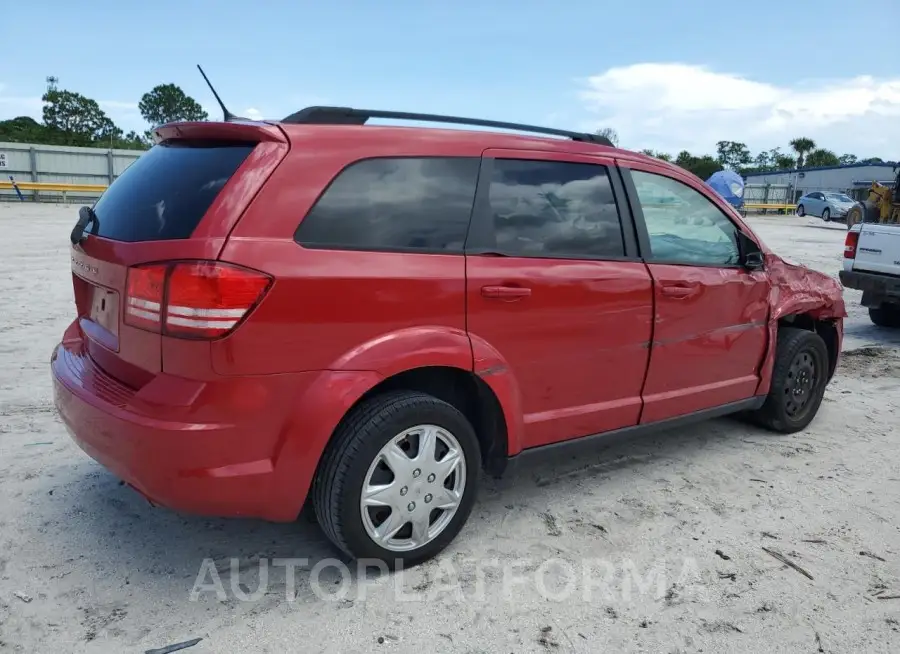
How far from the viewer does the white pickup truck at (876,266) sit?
7.98m

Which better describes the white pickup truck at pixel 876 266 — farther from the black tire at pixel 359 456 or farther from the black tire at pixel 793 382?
the black tire at pixel 359 456

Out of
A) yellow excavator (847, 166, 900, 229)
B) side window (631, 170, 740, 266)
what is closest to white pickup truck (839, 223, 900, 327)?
yellow excavator (847, 166, 900, 229)

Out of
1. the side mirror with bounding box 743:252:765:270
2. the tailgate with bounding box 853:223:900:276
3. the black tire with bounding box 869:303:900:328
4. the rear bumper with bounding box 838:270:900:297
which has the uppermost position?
the side mirror with bounding box 743:252:765:270

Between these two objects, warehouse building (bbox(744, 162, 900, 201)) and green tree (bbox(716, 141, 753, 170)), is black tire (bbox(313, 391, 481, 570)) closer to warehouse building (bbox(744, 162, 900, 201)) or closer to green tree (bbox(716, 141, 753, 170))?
warehouse building (bbox(744, 162, 900, 201))

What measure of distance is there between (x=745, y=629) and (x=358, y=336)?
176 centimetres

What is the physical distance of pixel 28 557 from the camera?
294cm

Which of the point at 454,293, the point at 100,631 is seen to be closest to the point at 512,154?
the point at 454,293

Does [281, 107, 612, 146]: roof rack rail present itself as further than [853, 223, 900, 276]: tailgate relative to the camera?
No

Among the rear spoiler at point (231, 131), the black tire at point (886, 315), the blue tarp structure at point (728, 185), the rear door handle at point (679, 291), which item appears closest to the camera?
the rear spoiler at point (231, 131)

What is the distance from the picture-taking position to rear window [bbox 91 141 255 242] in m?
2.58

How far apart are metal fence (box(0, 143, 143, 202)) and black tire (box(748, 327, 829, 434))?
27.8m

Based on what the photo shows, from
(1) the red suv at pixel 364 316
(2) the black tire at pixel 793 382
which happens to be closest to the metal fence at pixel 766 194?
(2) the black tire at pixel 793 382

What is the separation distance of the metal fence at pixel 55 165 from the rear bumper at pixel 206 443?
28175mm

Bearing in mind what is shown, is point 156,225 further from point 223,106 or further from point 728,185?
point 728,185
